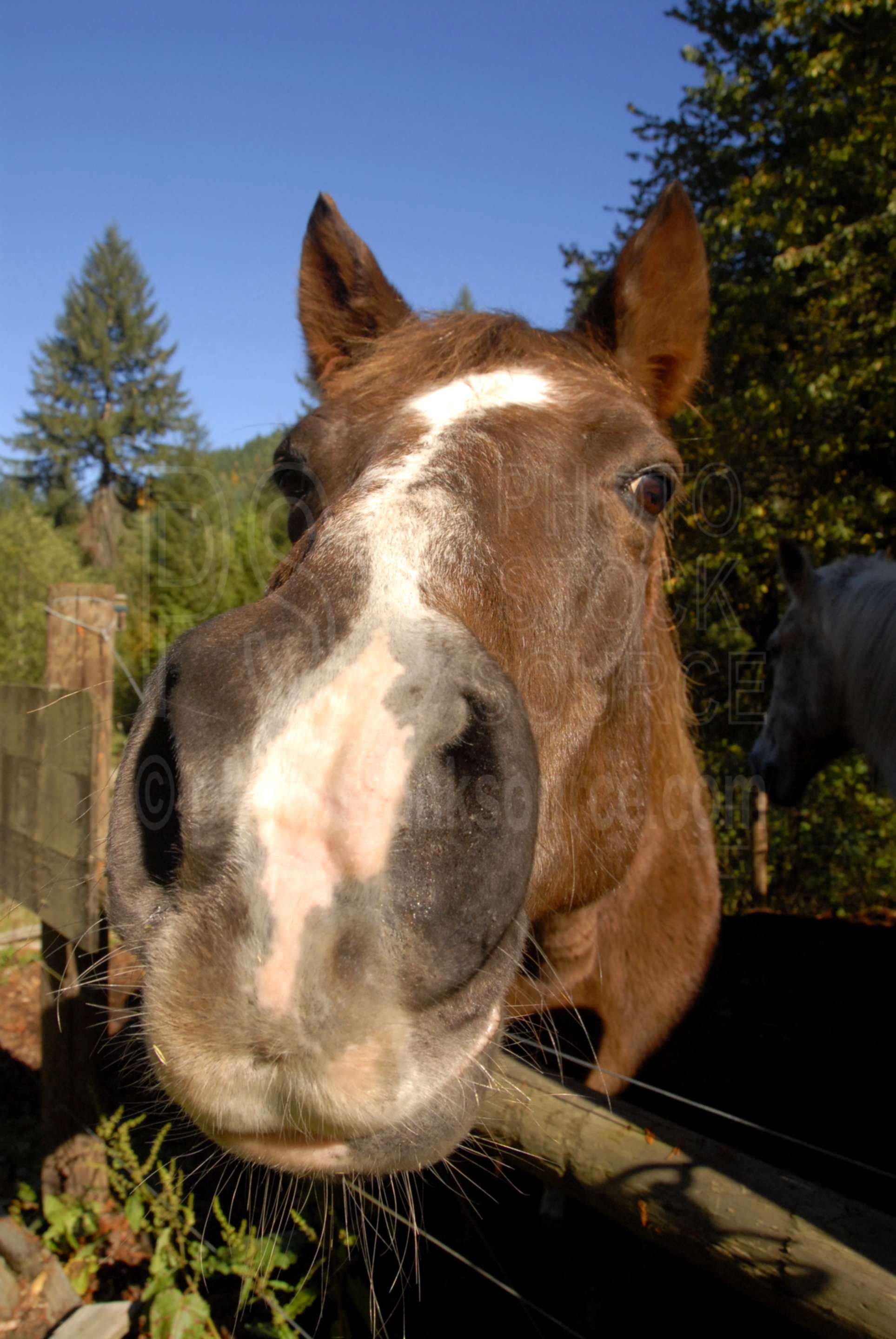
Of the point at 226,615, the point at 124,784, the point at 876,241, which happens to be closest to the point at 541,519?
the point at 226,615

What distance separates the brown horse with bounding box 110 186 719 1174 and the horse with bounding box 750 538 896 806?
129 inches

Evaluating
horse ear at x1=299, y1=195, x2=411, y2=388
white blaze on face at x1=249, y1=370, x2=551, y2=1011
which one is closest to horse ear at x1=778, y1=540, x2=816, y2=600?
horse ear at x1=299, y1=195, x2=411, y2=388

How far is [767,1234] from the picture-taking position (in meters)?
1.40

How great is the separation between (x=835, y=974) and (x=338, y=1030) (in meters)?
7.18

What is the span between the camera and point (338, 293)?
9.39ft

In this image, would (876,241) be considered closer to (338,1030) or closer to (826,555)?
(826,555)

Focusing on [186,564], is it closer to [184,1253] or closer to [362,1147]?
[184,1253]

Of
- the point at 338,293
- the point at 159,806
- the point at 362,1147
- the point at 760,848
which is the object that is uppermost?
the point at 338,293

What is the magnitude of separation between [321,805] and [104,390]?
67.4m

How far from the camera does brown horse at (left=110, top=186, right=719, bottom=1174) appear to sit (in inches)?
43.4

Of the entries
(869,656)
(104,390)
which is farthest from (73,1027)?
(104,390)

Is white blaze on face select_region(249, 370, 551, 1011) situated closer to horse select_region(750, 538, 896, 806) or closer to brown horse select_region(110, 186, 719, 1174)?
brown horse select_region(110, 186, 719, 1174)

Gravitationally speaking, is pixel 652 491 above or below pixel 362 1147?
above

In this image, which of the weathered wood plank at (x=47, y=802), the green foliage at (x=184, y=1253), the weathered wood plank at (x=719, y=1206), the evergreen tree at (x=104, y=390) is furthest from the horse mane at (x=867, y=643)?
the evergreen tree at (x=104, y=390)
